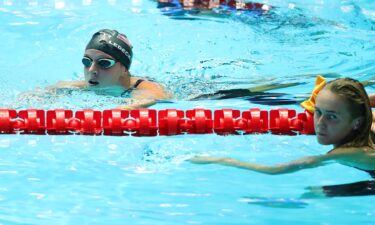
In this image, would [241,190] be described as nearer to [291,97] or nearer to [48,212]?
[48,212]

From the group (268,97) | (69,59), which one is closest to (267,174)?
(268,97)

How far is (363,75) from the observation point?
6.23 meters

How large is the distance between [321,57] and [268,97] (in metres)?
1.45

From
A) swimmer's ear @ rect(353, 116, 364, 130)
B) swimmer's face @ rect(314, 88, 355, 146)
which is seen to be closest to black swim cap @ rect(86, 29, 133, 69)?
swimmer's face @ rect(314, 88, 355, 146)

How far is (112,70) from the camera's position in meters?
5.49

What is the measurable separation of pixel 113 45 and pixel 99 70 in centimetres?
24

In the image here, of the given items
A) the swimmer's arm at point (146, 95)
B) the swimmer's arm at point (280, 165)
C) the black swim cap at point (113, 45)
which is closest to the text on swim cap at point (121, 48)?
the black swim cap at point (113, 45)

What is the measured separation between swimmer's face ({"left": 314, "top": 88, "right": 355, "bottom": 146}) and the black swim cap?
2.10 metres

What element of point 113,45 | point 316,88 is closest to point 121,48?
point 113,45

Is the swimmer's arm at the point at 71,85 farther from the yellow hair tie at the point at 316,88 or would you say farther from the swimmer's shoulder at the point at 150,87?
the yellow hair tie at the point at 316,88

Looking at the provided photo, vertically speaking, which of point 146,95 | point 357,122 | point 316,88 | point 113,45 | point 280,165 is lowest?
point 280,165

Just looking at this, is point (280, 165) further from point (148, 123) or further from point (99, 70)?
point (99, 70)

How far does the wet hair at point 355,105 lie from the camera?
3.72 metres

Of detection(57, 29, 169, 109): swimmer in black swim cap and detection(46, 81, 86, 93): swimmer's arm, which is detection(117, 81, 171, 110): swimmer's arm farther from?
detection(46, 81, 86, 93): swimmer's arm
